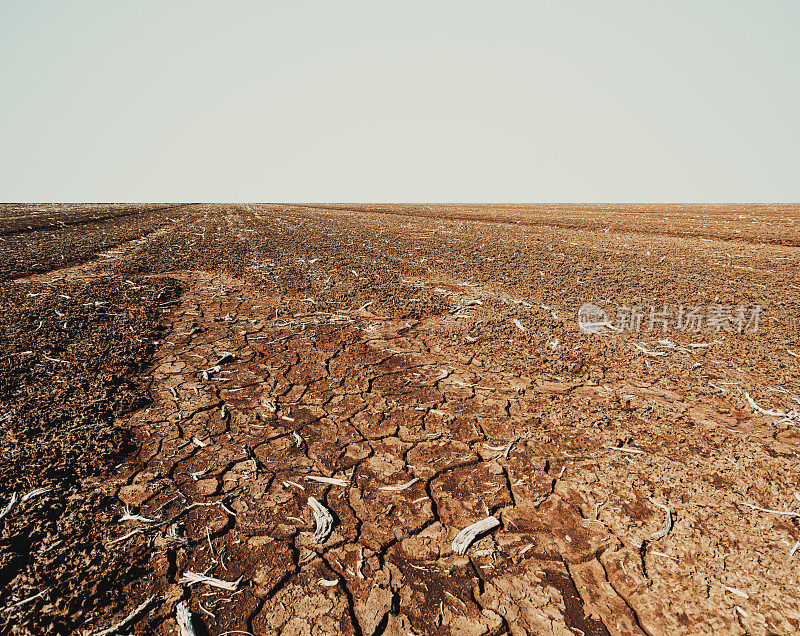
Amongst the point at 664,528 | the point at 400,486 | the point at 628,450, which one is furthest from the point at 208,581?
the point at 628,450

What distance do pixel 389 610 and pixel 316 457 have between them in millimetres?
1230

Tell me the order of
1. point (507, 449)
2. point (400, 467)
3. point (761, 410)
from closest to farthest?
point (400, 467)
point (507, 449)
point (761, 410)

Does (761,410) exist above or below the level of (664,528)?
above

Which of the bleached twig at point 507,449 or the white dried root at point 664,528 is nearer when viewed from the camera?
the white dried root at point 664,528

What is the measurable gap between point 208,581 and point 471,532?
1371 millimetres

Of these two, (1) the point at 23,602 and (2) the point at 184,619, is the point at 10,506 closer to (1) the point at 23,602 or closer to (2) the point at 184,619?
(1) the point at 23,602

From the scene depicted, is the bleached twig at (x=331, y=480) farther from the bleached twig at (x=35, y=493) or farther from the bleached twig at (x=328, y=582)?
the bleached twig at (x=35, y=493)

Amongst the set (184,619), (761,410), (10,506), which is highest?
(761,410)

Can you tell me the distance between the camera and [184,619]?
1.80 meters

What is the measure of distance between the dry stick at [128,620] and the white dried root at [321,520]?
80cm

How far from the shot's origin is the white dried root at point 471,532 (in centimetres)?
218

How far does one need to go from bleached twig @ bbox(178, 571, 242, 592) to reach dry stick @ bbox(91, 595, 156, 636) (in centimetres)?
15

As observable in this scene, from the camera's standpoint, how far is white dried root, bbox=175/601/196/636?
1758mm

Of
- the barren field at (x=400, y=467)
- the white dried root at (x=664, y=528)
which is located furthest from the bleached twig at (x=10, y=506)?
the white dried root at (x=664, y=528)
